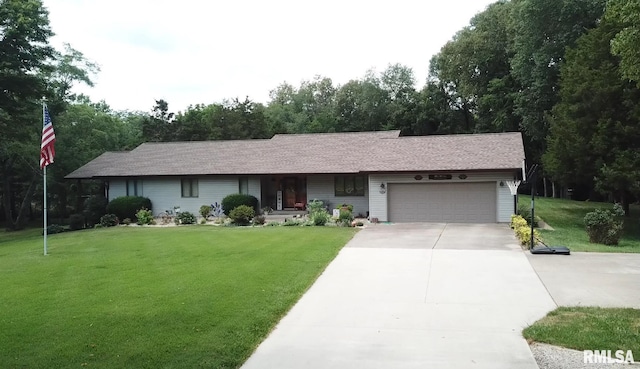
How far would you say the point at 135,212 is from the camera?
84.8ft

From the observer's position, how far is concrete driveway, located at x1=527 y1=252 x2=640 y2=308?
8641 mm

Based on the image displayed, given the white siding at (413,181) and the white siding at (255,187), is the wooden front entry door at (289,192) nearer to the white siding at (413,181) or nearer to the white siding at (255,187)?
the white siding at (255,187)

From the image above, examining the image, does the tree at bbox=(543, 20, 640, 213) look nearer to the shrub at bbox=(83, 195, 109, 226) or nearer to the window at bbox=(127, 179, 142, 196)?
the window at bbox=(127, 179, 142, 196)

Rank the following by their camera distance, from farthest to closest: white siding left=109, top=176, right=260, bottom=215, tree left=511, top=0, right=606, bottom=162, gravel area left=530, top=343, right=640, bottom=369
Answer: tree left=511, top=0, right=606, bottom=162
white siding left=109, top=176, right=260, bottom=215
gravel area left=530, top=343, right=640, bottom=369

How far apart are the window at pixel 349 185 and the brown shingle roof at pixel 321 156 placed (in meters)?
0.81

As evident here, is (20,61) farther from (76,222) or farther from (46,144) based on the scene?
(46,144)

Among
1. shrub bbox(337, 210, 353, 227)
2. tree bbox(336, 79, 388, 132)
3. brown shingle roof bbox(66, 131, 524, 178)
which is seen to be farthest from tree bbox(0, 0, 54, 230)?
tree bbox(336, 79, 388, 132)

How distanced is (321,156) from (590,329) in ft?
66.7

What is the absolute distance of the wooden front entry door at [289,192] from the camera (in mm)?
27062

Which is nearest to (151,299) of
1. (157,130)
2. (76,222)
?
(76,222)

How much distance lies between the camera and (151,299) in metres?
8.64

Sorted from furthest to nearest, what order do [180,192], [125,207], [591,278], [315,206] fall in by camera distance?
[180,192] < [125,207] < [315,206] < [591,278]

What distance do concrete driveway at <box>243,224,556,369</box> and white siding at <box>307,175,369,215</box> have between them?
10.7 m

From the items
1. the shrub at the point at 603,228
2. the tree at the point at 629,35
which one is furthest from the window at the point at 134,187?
the tree at the point at 629,35
